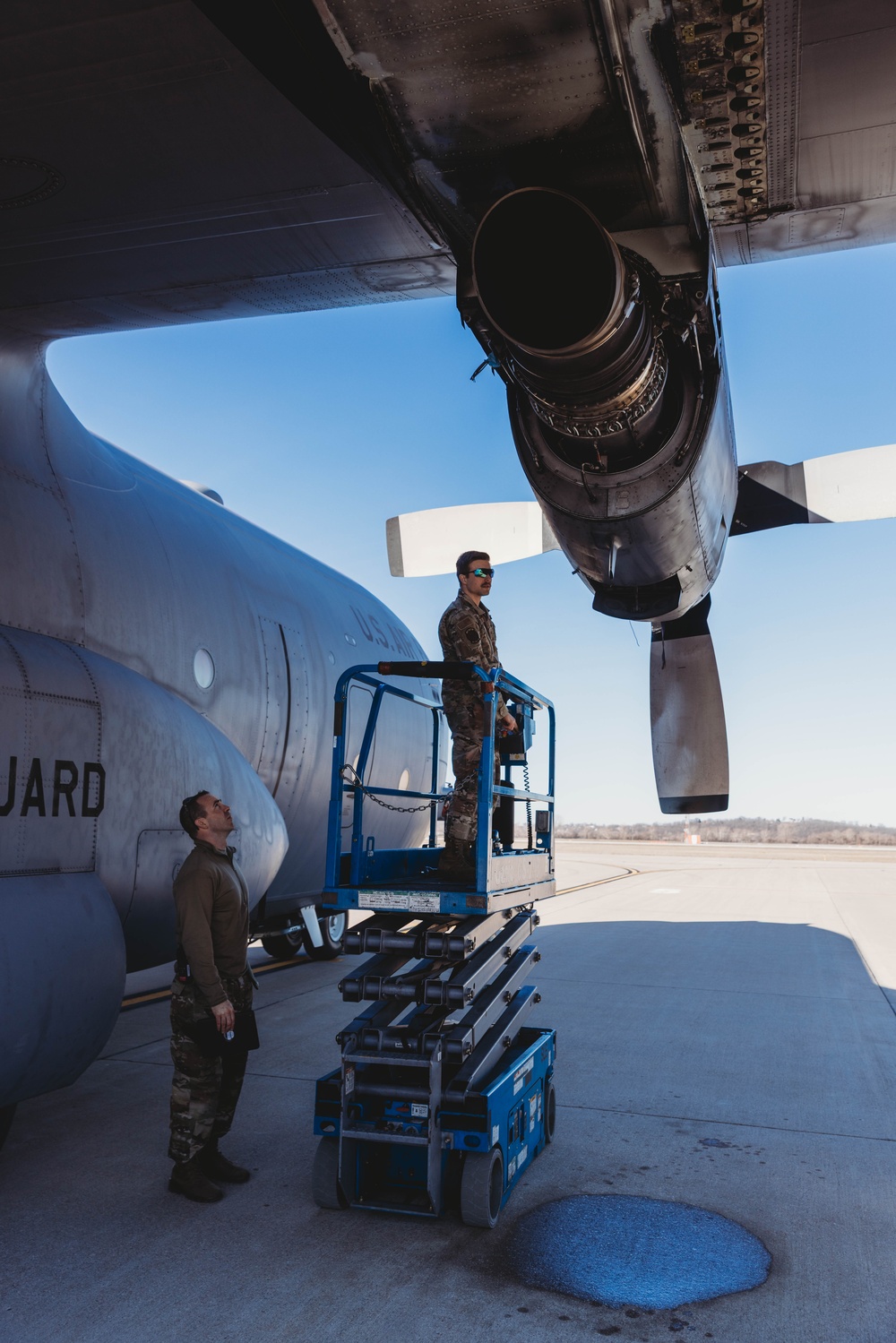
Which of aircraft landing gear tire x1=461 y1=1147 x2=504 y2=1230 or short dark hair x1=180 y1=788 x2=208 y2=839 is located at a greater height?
short dark hair x1=180 y1=788 x2=208 y2=839

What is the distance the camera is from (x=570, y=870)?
1310 inches

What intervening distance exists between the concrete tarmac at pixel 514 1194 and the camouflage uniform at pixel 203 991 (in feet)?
1.23

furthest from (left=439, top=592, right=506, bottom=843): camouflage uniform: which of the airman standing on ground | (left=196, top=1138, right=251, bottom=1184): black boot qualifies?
(left=196, top=1138, right=251, bottom=1184): black boot

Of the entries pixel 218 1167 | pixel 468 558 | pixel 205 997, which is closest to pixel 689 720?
pixel 468 558

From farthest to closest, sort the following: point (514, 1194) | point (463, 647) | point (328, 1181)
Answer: point (463, 647)
point (514, 1194)
point (328, 1181)

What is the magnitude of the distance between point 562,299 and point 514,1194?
176 inches

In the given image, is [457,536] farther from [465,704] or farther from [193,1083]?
[193,1083]

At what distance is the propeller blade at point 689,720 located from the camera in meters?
9.87

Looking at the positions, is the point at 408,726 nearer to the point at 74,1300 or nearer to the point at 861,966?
the point at 861,966

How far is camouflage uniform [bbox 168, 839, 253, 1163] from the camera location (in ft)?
16.9

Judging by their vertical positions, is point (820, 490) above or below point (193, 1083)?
above

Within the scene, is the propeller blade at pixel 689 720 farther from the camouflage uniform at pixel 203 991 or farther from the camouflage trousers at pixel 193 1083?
the camouflage trousers at pixel 193 1083

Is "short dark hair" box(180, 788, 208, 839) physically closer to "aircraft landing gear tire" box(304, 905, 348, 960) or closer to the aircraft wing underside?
the aircraft wing underside

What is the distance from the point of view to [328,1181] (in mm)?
4934
